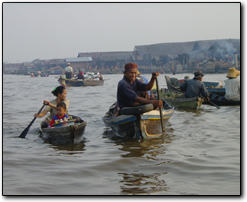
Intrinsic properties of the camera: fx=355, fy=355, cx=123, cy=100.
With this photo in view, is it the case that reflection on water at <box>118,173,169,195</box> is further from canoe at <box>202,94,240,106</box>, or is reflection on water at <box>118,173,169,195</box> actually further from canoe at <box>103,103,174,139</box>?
canoe at <box>202,94,240,106</box>

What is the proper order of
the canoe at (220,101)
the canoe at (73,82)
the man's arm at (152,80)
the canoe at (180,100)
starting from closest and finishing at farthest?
the man's arm at (152,80)
the canoe at (180,100)
the canoe at (220,101)
the canoe at (73,82)

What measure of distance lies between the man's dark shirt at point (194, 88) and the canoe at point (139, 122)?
157 inches

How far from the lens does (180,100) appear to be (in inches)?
452

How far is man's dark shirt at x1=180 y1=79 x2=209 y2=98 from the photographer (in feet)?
35.6

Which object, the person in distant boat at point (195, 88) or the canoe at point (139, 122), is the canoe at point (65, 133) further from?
the person in distant boat at point (195, 88)

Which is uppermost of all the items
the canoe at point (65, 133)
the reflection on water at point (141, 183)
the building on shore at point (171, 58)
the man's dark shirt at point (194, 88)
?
the building on shore at point (171, 58)

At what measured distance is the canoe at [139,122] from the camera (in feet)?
20.3

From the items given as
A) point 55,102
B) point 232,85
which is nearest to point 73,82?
point 232,85

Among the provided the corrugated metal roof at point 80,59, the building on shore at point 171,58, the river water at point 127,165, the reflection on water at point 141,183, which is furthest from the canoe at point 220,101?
the corrugated metal roof at point 80,59

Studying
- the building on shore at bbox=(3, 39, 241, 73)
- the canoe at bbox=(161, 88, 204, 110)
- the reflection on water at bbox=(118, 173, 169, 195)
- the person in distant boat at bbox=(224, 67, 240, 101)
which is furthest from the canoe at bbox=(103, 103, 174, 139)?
the building on shore at bbox=(3, 39, 241, 73)

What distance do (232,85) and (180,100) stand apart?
171 centimetres

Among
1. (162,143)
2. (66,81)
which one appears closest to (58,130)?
(162,143)

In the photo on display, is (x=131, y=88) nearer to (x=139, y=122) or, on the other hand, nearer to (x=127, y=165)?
(x=139, y=122)

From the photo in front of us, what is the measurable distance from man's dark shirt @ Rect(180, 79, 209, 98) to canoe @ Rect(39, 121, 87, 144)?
5.17m
